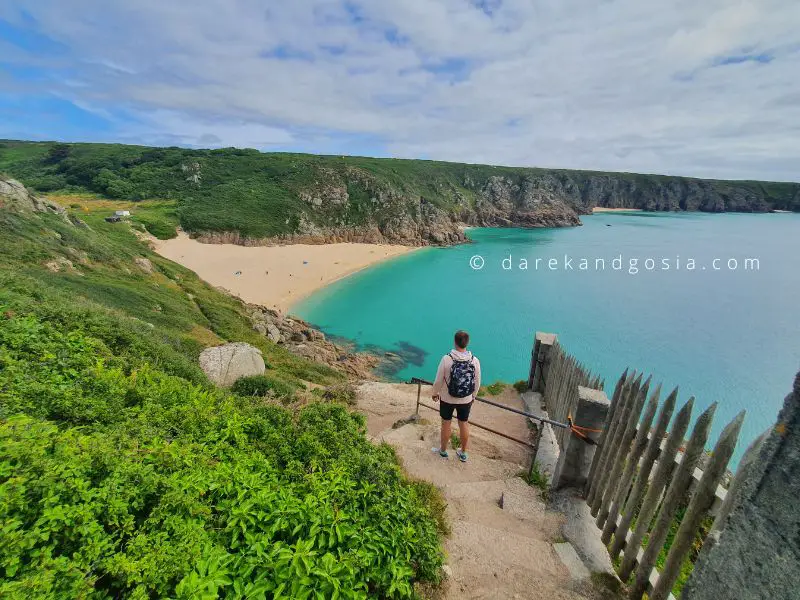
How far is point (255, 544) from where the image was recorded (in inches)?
109

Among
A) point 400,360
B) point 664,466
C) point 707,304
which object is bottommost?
point 400,360

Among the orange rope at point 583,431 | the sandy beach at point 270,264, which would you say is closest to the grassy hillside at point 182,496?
Answer: the orange rope at point 583,431

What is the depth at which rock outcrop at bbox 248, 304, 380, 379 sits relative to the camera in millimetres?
22078

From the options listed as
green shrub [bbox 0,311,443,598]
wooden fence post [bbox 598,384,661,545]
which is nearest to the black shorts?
green shrub [bbox 0,311,443,598]

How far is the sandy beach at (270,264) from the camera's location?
3622cm

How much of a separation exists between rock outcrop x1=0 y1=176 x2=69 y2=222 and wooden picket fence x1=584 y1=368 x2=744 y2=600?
32246 mm

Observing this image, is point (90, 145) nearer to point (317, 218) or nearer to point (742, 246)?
point (317, 218)

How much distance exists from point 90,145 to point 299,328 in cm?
10586

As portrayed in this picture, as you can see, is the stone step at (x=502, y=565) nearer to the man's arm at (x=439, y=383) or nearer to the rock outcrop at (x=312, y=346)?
the man's arm at (x=439, y=383)

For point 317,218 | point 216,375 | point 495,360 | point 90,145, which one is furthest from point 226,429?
point 90,145

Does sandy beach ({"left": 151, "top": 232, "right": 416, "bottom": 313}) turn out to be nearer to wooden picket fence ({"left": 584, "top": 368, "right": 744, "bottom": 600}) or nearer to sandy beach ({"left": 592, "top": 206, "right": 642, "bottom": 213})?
wooden picket fence ({"left": 584, "top": 368, "right": 744, "bottom": 600})

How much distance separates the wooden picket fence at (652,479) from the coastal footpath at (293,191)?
2132 inches

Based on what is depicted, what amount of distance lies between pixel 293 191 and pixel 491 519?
6746cm

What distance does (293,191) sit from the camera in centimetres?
6556
